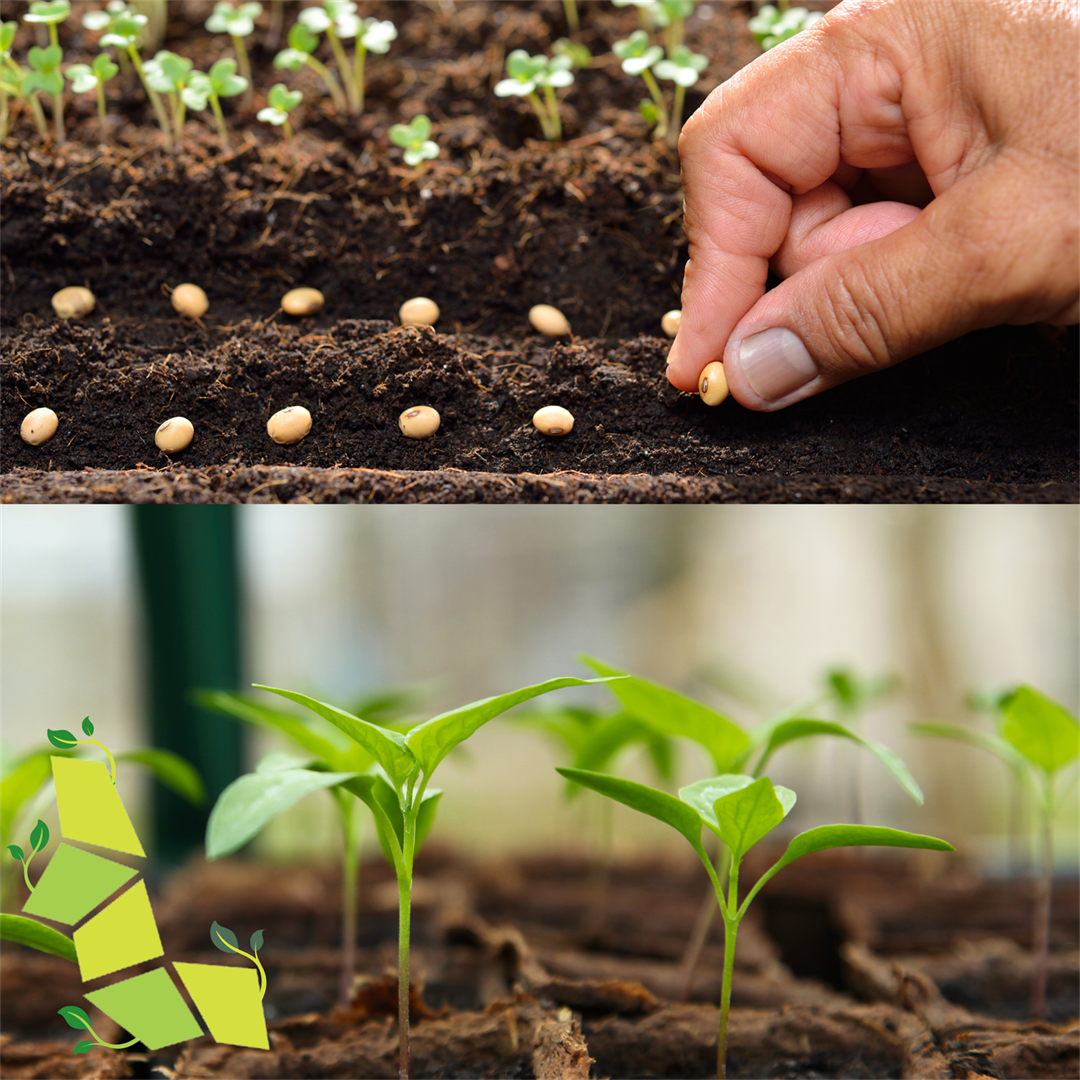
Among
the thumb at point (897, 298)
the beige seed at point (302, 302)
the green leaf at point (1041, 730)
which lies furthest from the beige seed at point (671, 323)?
the green leaf at point (1041, 730)

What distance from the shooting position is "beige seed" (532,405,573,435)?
2.75 feet

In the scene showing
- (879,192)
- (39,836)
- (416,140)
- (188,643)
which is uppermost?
(416,140)

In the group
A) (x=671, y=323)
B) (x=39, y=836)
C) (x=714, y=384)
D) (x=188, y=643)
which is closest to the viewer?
(x=39, y=836)

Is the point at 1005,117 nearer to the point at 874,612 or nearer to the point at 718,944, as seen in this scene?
the point at 718,944

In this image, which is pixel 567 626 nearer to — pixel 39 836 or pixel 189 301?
pixel 189 301

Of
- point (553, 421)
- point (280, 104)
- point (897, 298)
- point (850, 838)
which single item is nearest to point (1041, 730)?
point (850, 838)

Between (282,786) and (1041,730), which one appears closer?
(282,786)

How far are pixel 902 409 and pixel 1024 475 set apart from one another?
5.5 inches

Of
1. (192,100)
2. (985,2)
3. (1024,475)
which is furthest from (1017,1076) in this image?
(192,100)

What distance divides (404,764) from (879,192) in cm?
83

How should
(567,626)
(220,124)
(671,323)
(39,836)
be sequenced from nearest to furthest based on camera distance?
(39,836), (671,323), (220,124), (567,626)

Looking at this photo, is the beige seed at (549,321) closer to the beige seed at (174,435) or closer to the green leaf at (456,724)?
the beige seed at (174,435)

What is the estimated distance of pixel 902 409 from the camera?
2.80 feet

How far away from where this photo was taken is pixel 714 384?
0.82 m
